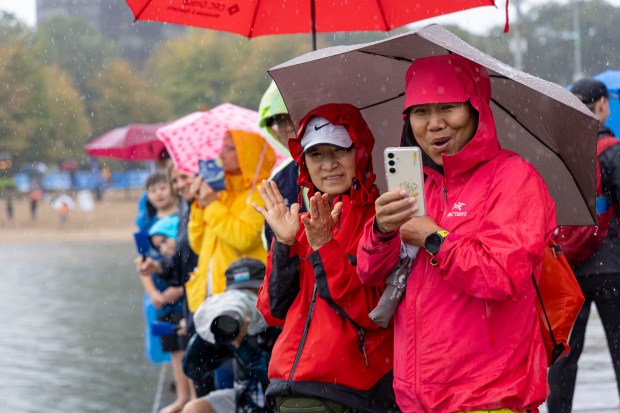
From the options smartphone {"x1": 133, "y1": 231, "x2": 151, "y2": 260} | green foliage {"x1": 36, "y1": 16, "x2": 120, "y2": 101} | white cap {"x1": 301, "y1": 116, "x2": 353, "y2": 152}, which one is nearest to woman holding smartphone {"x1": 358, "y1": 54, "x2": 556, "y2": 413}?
white cap {"x1": 301, "y1": 116, "x2": 353, "y2": 152}

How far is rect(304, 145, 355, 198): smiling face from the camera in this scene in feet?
13.4

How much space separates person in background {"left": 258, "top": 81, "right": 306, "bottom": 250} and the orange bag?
141 centimetres

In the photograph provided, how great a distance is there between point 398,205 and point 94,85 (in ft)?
258

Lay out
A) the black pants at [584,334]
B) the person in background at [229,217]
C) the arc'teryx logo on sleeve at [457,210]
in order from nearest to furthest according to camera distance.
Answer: the arc'teryx logo on sleeve at [457,210] < the black pants at [584,334] < the person in background at [229,217]

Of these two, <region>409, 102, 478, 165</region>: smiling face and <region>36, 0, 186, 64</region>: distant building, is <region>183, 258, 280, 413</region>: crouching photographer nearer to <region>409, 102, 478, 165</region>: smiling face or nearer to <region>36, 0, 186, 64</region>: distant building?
<region>409, 102, 478, 165</region>: smiling face

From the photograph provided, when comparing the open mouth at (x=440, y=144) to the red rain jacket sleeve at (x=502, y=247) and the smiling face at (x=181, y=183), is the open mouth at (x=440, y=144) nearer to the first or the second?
the red rain jacket sleeve at (x=502, y=247)

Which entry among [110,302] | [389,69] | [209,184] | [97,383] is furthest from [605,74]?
[110,302]

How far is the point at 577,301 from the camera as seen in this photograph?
379 cm

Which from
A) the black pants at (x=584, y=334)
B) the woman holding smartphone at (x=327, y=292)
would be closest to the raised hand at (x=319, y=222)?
the woman holding smartphone at (x=327, y=292)

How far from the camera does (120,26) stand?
118 metres

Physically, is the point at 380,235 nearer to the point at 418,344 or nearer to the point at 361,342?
the point at 418,344

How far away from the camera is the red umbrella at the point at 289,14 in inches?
203

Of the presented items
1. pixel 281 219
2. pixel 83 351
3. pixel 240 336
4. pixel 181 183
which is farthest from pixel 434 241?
pixel 83 351

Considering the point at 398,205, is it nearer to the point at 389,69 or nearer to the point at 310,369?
the point at 310,369
